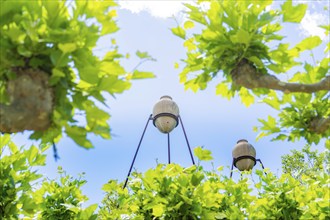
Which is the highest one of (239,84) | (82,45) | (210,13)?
(210,13)

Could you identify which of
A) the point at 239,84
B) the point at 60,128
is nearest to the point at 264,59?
the point at 239,84

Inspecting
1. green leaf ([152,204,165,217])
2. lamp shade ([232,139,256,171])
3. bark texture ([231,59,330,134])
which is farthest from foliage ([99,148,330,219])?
lamp shade ([232,139,256,171])

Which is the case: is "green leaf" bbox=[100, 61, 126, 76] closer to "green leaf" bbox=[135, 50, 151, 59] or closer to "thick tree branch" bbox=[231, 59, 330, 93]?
"green leaf" bbox=[135, 50, 151, 59]

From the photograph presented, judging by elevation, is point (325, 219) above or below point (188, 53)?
below

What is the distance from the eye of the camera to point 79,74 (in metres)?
2.60

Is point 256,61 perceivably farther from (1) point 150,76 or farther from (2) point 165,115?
(2) point 165,115

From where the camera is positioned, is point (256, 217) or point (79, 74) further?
point (256, 217)

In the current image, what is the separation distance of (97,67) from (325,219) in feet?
10.7

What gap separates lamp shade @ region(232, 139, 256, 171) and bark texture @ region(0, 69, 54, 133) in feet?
26.1

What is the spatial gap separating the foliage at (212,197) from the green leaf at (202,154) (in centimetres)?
2

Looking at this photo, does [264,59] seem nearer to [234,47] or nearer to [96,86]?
[234,47]

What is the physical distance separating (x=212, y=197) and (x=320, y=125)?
1604 mm

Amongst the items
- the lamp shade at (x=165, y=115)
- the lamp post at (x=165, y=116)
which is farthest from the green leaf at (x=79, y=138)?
the lamp shade at (x=165, y=115)

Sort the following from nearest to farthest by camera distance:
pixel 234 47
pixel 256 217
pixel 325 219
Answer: pixel 234 47, pixel 325 219, pixel 256 217
